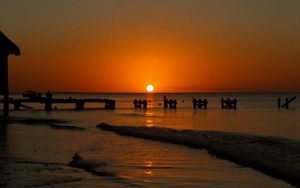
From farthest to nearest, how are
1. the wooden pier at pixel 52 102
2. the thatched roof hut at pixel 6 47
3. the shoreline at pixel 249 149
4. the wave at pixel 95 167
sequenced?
the wooden pier at pixel 52 102 → the thatched roof hut at pixel 6 47 → the shoreline at pixel 249 149 → the wave at pixel 95 167

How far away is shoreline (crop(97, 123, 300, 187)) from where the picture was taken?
13.5 m

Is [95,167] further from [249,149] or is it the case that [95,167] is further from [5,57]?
[5,57]

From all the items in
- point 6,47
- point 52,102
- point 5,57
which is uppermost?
point 6,47

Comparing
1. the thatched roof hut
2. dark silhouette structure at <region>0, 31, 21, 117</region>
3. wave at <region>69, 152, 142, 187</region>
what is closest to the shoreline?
wave at <region>69, 152, 142, 187</region>

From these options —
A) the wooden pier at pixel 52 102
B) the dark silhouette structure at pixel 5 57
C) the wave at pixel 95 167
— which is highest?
the dark silhouette structure at pixel 5 57

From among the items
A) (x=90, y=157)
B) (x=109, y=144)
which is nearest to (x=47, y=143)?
(x=109, y=144)

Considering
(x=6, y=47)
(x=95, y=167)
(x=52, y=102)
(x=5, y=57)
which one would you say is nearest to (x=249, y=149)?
(x=95, y=167)

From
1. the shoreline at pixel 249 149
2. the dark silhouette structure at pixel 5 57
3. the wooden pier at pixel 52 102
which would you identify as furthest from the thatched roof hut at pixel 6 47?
the wooden pier at pixel 52 102

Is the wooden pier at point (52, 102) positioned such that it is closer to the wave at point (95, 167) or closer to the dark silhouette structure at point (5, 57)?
the dark silhouette structure at point (5, 57)

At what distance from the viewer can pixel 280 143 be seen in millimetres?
20219

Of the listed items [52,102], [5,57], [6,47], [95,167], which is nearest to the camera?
[95,167]

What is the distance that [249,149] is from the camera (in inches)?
719

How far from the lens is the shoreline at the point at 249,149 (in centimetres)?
1348

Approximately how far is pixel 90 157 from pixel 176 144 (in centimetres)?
598
